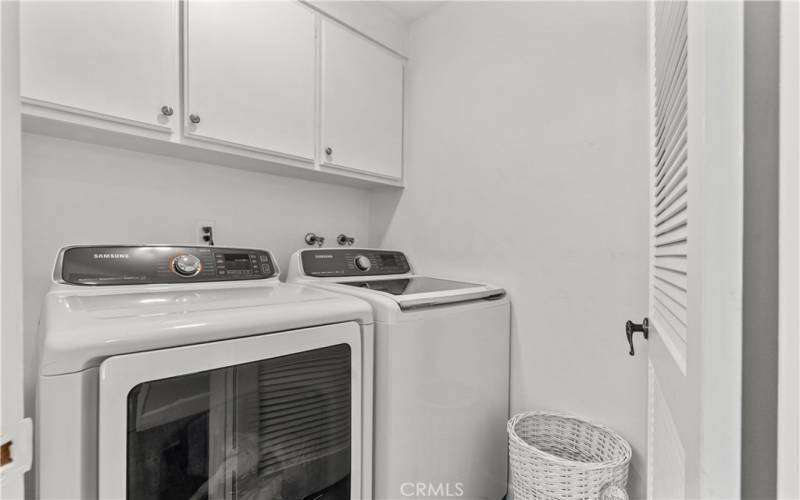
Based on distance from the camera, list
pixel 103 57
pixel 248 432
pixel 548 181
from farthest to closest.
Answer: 1. pixel 548 181
2. pixel 103 57
3. pixel 248 432

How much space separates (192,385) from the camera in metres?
0.79

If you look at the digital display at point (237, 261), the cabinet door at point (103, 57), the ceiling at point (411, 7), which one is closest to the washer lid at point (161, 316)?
the digital display at point (237, 261)

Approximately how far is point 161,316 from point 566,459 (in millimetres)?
1400

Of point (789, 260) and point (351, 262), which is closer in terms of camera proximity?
point (789, 260)

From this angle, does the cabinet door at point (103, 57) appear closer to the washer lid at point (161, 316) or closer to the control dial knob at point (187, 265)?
the control dial knob at point (187, 265)

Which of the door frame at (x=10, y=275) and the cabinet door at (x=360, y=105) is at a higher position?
the cabinet door at (x=360, y=105)

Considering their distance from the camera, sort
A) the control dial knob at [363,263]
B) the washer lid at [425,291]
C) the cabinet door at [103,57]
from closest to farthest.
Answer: the cabinet door at [103,57], the washer lid at [425,291], the control dial knob at [363,263]

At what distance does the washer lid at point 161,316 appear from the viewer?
652mm

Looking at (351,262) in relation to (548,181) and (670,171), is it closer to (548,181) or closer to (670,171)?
(548,181)

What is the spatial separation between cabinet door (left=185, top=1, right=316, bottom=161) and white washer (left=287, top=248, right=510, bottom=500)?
54 centimetres

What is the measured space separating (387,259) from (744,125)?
5.22 feet

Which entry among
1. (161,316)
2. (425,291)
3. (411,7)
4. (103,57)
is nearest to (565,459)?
(425,291)

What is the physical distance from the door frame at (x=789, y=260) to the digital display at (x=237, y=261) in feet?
4.73

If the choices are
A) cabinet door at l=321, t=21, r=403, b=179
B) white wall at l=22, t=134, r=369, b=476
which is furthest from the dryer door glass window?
cabinet door at l=321, t=21, r=403, b=179
